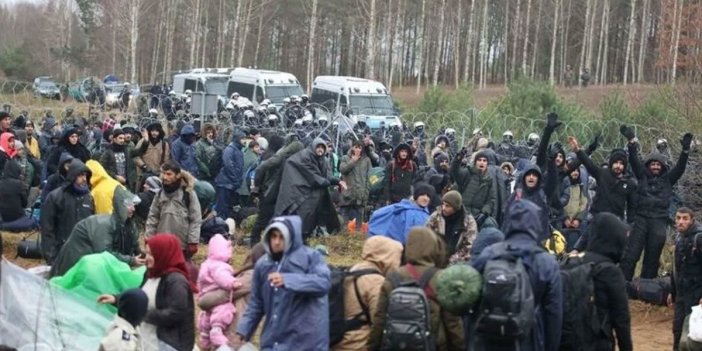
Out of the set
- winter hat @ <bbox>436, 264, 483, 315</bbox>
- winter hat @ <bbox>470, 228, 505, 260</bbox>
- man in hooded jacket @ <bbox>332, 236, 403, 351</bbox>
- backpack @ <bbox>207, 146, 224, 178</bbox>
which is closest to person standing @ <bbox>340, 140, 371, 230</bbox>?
backpack @ <bbox>207, 146, 224, 178</bbox>

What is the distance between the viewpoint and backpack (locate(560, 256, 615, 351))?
21.5 feet

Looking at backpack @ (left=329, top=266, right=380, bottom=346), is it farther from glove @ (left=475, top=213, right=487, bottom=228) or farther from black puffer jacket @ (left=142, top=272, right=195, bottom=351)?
glove @ (left=475, top=213, right=487, bottom=228)

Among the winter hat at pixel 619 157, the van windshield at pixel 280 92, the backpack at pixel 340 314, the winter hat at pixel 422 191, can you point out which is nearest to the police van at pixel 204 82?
the van windshield at pixel 280 92

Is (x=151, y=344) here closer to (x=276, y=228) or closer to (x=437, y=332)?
(x=276, y=228)

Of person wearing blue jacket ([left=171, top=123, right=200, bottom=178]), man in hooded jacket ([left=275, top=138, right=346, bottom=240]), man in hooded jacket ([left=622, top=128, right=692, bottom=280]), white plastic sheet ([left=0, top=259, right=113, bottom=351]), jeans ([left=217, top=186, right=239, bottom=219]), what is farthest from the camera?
jeans ([left=217, top=186, right=239, bottom=219])

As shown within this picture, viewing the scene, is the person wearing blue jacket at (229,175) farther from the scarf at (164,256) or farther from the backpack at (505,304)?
the backpack at (505,304)

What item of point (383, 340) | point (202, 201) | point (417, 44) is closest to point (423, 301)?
point (383, 340)

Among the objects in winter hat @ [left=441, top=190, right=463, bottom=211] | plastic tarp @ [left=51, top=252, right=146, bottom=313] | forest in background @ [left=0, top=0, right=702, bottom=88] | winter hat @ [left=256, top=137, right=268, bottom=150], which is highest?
forest in background @ [left=0, top=0, right=702, bottom=88]

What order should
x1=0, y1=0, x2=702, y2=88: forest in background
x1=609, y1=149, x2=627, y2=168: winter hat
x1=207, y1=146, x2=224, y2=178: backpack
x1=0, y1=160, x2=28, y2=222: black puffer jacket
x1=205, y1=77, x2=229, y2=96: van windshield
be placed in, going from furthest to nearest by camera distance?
1. x1=0, y1=0, x2=702, y2=88: forest in background
2. x1=205, y1=77, x2=229, y2=96: van windshield
3. x1=207, y1=146, x2=224, y2=178: backpack
4. x1=0, y1=160, x2=28, y2=222: black puffer jacket
5. x1=609, y1=149, x2=627, y2=168: winter hat

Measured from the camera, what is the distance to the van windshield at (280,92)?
32278mm

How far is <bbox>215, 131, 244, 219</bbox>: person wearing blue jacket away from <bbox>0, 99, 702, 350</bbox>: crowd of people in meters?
0.02

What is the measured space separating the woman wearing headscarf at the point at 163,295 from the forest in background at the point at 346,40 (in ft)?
153

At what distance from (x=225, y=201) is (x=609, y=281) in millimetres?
9575

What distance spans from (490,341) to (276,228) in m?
1.41
